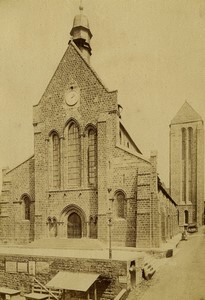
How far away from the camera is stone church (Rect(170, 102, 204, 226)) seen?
162 feet

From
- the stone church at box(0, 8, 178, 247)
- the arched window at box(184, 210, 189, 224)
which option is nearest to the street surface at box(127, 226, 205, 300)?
Answer: the stone church at box(0, 8, 178, 247)

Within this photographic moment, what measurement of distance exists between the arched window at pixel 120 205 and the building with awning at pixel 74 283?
7173mm

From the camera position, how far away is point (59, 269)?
1583 cm

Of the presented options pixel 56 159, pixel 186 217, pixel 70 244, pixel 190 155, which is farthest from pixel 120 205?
pixel 186 217

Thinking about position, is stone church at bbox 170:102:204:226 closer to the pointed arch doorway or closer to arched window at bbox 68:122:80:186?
arched window at bbox 68:122:80:186

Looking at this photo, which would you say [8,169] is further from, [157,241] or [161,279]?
[161,279]

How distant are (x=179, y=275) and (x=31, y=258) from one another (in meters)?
7.45

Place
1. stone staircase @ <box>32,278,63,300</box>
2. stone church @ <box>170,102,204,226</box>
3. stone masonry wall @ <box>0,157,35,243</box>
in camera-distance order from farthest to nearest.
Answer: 1. stone church @ <box>170,102,204,226</box>
2. stone masonry wall @ <box>0,157,35,243</box>
3. stone staircase @ <box>32,278,63,300</box>

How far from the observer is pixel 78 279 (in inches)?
576

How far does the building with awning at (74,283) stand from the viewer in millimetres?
14031

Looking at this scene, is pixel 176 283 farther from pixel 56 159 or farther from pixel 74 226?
pixel 56 159

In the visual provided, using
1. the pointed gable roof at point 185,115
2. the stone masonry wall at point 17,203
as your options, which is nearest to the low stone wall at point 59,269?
the stone masonry wall at point 17,203

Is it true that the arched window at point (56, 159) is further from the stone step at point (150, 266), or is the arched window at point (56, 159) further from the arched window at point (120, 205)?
the stone step at point (150, 266)

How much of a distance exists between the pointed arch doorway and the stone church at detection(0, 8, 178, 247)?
0.22ft
